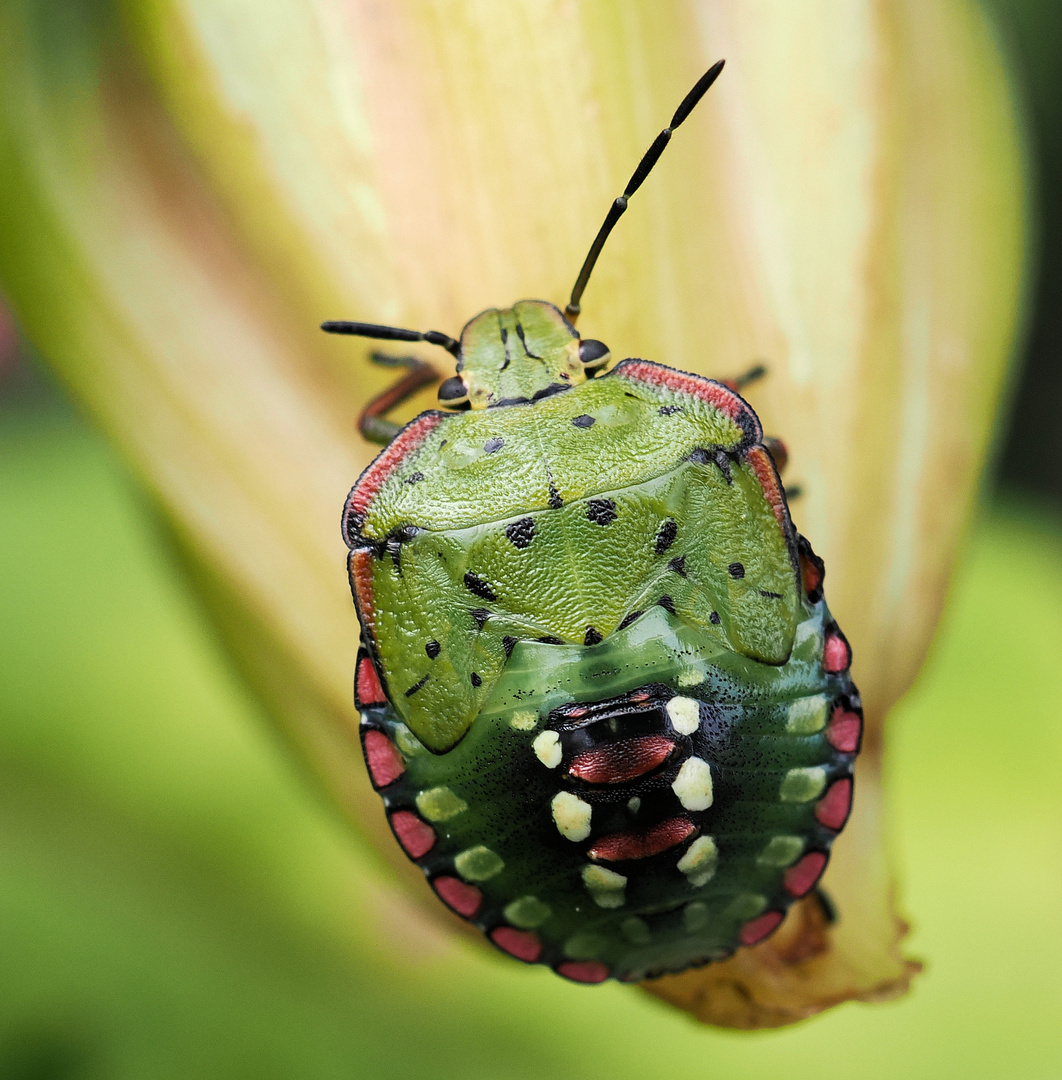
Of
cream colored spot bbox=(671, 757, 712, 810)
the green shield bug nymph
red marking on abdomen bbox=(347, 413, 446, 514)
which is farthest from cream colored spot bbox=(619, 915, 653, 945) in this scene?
red marking on abdomen bbox=(347, 413, 446, 514)

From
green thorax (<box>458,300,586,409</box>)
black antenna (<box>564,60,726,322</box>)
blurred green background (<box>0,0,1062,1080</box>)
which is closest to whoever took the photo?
black antenna (<box>564,60,726,322</box>)

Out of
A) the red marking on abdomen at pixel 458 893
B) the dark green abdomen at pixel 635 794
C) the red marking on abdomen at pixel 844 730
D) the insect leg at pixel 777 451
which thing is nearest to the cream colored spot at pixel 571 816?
the dark green abdomen at pixel 635 794

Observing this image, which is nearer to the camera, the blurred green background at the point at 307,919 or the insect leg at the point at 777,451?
the insect leg at the point at 777,451

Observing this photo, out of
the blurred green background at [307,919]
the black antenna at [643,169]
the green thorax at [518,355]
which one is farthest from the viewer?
the blurred green background at [307,919]

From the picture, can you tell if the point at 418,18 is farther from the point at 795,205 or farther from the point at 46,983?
the point at 46,983

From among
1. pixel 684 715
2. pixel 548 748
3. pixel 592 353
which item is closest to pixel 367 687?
pixel 548 748

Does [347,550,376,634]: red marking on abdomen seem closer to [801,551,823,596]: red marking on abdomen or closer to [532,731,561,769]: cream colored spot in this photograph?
[532,731,561,769]: cream colored spot

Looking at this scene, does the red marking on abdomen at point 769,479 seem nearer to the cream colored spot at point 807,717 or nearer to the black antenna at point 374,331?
the cream colored spot at point 807,717

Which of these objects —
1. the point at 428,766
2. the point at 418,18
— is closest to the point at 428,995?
the point at 428,766
